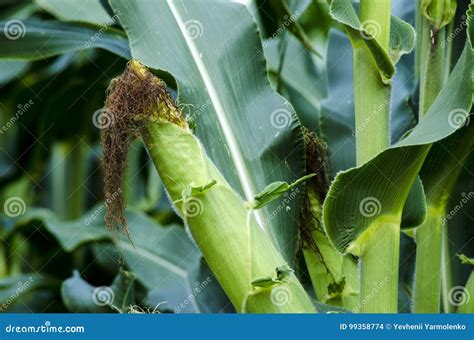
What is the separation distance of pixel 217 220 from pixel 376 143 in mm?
238

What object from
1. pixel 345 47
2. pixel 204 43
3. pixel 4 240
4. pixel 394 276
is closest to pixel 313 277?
pixel 394 276

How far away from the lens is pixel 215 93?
3.78ft

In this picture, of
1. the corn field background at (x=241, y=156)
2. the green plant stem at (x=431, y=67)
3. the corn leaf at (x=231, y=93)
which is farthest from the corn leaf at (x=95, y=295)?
the green plant stem at (x=431, y=67)

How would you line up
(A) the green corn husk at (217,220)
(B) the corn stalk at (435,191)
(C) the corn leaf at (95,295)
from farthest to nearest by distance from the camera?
1. (C) the corn leaf at (95,295)
2. (B) the corn stalk at (435,191)
3. (A) the green corn husk at (217,220)

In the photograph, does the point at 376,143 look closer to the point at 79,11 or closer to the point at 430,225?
the point at 430,225

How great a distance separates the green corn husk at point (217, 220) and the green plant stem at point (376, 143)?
88 mm

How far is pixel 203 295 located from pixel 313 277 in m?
0.31

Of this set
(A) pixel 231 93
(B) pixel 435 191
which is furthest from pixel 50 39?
(B) pixel 435 191

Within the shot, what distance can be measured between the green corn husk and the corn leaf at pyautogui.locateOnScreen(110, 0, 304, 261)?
0.15 meters

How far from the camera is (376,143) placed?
966 millimetres

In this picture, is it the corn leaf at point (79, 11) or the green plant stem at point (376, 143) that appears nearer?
the green plant stem at point (376, 143)

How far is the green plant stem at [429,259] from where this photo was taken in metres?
1.09

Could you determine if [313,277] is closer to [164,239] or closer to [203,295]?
[203,295]

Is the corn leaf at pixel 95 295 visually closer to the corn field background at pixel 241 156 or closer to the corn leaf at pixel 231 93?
the corn field background at pixel 241 156
